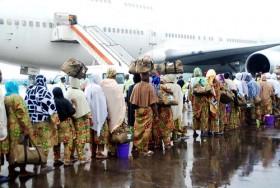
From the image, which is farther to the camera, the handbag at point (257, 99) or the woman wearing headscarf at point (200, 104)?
the handbag at point (257, 99)

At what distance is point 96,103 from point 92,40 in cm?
897

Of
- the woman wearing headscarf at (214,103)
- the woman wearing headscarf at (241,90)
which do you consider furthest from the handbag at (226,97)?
the woman wearing headscarf at (241,90)

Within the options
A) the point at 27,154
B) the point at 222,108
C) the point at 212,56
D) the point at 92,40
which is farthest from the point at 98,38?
the point at 27,154

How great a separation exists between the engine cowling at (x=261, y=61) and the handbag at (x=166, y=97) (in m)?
11.9

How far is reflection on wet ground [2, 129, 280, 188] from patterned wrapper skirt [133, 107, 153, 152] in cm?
38

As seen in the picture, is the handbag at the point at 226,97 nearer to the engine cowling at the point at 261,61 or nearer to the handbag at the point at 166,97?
the handbag at the point at 166,97

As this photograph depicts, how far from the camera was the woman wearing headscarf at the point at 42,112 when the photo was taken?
6676 millimetres

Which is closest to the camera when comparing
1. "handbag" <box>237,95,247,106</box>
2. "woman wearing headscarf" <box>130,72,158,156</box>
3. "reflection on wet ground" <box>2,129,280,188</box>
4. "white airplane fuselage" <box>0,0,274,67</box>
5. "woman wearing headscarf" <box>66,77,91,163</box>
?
"reflection on wet ground" <box>2,129,280,188</box>

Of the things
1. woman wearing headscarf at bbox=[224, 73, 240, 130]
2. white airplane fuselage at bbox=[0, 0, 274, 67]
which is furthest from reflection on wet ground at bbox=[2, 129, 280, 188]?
white airplane fuselage at bbox=[0, 0, 274, 67]

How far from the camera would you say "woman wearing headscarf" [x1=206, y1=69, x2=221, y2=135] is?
32.1 feet

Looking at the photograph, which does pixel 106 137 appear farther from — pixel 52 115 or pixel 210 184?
pixel 210 184

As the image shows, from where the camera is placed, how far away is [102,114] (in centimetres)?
757

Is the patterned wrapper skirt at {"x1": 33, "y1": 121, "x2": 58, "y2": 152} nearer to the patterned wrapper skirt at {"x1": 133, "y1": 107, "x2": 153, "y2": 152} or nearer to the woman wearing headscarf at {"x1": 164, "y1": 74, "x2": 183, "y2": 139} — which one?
the patterned wrapper skirt at {"x1": 133, "y1": 107, "x2": 153, "y2": 152}

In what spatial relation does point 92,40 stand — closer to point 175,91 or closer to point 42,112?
point 175,91
